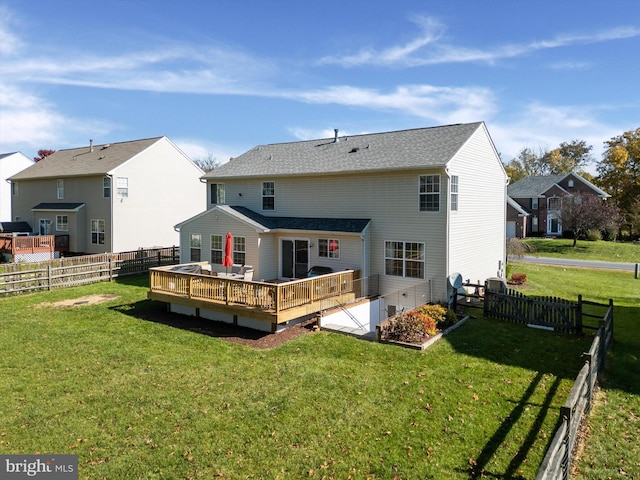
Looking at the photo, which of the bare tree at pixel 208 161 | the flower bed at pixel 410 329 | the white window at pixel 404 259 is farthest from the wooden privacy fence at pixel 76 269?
the bare tree at pixel 208 161

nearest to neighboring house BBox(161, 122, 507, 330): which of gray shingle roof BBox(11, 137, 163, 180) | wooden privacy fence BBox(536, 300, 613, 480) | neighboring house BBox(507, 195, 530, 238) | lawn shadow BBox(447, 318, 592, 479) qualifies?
→ lawn shadow BBox(447, 318, 592, 479)

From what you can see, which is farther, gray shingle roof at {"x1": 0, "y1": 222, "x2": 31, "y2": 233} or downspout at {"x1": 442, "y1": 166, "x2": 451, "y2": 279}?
gray shingle roof at {"x1": 0, "y1": 222, "x2": 31, "y2": 233}

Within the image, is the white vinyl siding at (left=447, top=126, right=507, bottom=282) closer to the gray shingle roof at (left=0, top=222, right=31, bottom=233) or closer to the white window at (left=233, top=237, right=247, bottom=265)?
the white window at (left=233, top=237, right=247, bottom=265)

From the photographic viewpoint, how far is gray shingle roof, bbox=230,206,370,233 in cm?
1666

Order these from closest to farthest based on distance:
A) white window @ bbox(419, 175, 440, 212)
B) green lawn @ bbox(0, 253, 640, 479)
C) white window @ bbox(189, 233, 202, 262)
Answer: green lawn @ bbox(0, 253, 640, 479) → white window @ bbox(419, 175, 440, 212) → white window @ bbox(189, 233, 202, 262)

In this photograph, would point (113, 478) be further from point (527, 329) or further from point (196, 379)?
point (527, 329)

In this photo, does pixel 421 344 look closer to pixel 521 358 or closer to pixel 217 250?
pixel 521 358

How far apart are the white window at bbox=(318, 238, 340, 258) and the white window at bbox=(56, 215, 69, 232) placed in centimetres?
2165

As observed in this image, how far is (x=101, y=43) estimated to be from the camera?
1562 centimetres

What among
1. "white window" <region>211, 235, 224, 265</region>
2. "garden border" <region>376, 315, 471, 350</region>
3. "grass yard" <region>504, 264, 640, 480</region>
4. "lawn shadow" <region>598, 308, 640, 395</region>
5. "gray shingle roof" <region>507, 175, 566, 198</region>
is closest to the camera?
"grass yard" <region>504, 264, 640, 480</region>

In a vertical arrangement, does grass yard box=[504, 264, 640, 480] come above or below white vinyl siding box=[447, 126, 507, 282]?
below

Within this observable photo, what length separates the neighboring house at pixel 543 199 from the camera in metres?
49.4

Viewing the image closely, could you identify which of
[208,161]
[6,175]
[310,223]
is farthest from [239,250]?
[208,161]

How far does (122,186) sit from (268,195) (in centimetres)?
1321
